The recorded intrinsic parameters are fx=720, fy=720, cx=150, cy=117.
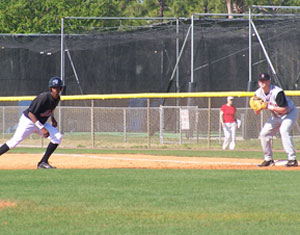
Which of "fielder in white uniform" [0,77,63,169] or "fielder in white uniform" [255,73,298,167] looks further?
"fielder in white uniform" [255,73,298,167]

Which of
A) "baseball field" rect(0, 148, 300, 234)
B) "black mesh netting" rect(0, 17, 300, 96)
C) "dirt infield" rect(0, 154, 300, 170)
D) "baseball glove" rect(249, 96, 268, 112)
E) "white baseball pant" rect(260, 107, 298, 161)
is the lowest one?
"dirt infield" rect(0, 154, 300, 170)

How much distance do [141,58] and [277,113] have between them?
15.7 metres

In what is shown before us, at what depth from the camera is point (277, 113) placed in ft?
40.4

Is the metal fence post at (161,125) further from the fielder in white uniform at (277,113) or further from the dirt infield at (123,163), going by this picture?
the fielder in white uniform at (277,113)

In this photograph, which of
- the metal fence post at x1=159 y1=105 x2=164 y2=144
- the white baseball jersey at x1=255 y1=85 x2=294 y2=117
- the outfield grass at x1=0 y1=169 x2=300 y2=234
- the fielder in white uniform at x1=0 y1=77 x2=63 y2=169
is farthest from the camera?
the metal fence post at x1=159 y1=105 x2=164 y2=144

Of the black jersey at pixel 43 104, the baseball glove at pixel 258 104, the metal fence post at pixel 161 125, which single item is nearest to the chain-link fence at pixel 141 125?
the metal fence post at pixel 161 125

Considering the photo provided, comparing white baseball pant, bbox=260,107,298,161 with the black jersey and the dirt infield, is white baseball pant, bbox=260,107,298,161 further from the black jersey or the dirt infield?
the black jersey

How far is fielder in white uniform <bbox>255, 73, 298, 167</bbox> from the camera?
1205 centimetres

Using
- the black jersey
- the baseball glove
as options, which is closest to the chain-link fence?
the baseball glove

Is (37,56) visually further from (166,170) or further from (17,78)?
(166,170)

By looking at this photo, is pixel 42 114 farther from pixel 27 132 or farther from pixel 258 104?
pixel 258 104

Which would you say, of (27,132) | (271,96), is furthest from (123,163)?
(271,96)

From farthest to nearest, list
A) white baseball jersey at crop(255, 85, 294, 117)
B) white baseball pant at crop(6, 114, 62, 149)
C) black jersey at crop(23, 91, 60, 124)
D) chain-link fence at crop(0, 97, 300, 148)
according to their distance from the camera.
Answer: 1. chain-link fence at crop(0, 97, 300, 148)
2. white baseball pant at crop(6, 114, 62, 149)
3. white baseball jersey at crop(255, 85, 294, 117)
4. black jersey at crop(23, 91, 60, 124)

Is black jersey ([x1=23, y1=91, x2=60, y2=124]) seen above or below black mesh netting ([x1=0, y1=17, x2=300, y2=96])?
below
